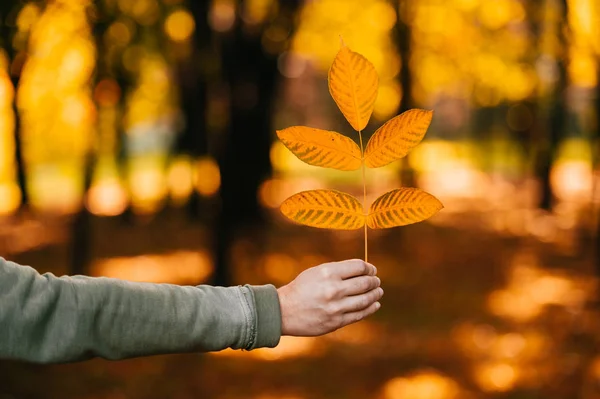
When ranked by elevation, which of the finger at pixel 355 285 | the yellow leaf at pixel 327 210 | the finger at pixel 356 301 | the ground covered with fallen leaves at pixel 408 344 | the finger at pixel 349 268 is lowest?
the ground covered with fallen leaves at pixel 408 344

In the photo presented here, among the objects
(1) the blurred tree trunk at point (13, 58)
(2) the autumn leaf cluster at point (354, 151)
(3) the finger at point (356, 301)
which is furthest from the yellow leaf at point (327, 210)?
(1) the blurred tree trunk at point (13, 58)

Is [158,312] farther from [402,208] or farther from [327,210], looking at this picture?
[402,208]

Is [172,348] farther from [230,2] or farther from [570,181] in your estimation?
[570,181]

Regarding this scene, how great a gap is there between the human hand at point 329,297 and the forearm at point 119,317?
1.3 inches

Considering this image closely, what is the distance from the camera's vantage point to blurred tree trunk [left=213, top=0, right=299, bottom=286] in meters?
8.41

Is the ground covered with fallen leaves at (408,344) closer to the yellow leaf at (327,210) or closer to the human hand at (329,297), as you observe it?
the human hand at (329,297)

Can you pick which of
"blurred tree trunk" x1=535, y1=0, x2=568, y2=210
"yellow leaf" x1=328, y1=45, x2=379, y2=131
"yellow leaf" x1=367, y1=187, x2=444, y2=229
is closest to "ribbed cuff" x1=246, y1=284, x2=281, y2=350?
"yellow leaf" x1=367, y1=187, x2=444, y2=229

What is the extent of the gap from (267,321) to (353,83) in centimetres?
44

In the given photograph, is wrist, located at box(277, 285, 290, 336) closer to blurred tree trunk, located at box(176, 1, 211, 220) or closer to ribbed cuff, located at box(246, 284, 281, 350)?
ribbed cuff, located at box(246, 284, 281, 350)

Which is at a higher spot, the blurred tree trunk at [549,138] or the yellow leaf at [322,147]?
the yellow leaf at [322,147]

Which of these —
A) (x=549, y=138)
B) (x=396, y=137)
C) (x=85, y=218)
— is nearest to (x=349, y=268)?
(x=396, y=137)

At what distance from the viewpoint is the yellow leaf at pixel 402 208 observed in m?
1.21

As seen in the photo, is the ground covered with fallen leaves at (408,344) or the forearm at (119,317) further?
the ground covered with fallen leaves at (408,344)

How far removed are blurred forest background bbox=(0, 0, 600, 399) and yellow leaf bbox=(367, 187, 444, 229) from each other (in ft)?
17.7
